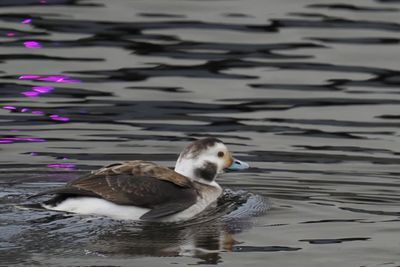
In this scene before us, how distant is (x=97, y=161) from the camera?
14.2 meters

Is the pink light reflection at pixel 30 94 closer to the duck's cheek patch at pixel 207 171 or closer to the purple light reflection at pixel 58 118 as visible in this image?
the purple light reflection at pixel 58 118

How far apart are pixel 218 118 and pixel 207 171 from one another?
297 cm

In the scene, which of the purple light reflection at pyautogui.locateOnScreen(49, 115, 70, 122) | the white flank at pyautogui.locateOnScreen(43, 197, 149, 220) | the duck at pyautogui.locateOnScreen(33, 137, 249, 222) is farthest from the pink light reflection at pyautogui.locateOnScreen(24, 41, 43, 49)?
the white flank at pyautogui.locateOnScreen(43, 197, 149, 220)

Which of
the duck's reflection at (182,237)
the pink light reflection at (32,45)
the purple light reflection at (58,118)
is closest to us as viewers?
the duck's reflection at (182,237)

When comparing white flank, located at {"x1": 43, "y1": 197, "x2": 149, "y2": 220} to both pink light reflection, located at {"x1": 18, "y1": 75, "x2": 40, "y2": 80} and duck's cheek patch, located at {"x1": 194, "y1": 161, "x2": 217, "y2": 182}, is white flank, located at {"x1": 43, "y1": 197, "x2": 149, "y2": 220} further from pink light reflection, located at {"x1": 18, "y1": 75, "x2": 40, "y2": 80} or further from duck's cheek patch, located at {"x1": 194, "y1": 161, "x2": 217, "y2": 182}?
pink light reflection, located at {"x1": 18, "y1": 75, "x2": 40, "y2": 80}

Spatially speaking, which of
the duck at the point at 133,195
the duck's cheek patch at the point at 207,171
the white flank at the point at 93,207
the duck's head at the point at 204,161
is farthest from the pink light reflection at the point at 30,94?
the white flank at the point at 93,207

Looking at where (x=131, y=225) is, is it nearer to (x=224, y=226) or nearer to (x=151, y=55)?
(x=224, y=226)

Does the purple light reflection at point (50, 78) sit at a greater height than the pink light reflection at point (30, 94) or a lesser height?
greater

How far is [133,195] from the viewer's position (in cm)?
1197

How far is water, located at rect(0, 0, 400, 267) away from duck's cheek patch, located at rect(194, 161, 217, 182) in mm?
246

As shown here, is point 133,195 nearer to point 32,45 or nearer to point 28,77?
point 28,77

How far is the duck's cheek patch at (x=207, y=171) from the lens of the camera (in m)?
13.0

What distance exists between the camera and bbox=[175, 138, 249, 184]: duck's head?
12922mm

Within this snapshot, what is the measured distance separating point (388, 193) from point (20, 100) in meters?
5.02
